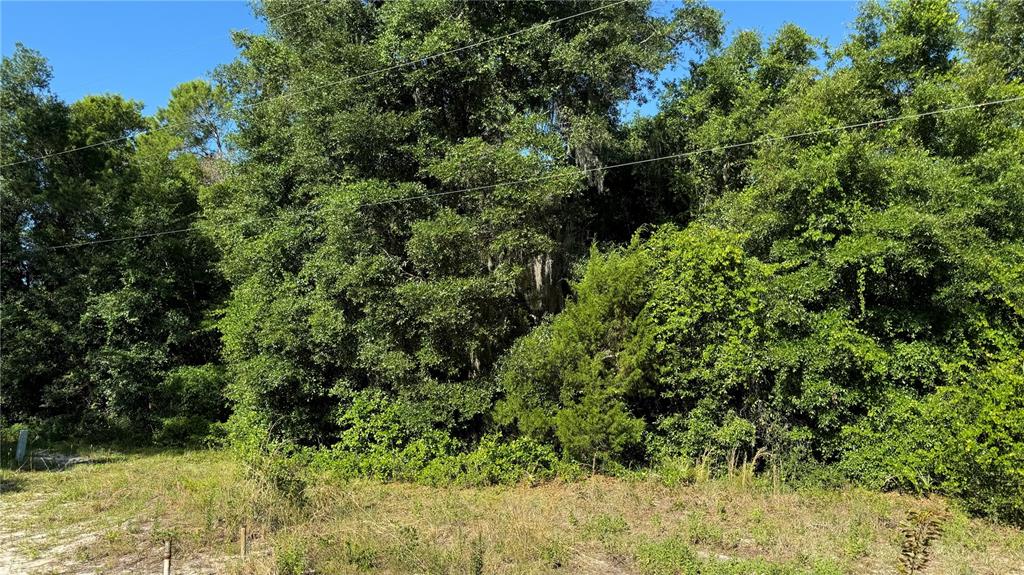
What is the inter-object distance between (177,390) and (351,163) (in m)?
8.80

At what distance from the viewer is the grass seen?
5.49 metres

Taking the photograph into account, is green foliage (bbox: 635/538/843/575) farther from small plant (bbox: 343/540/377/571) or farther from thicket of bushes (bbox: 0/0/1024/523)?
thicket of bushes (bbox: 0/0/1024/523)

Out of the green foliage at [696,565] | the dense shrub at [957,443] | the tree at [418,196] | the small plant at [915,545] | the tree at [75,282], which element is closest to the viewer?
the small plant at [915,545]

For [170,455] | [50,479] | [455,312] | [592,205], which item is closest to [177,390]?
[170,455]

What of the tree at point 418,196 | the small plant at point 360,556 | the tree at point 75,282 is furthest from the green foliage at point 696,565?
the tree at point 75,282

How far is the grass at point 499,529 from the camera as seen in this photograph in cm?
549

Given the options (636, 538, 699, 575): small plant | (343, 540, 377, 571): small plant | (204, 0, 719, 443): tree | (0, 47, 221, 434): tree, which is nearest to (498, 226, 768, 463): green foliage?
(204, 0, 719, 443): tree

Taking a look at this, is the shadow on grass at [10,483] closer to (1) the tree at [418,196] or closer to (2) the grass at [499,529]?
(2) the grass at [499,529]

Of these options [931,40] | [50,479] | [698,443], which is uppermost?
[931,40]

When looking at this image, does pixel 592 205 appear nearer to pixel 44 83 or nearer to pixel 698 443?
pixel 698 443

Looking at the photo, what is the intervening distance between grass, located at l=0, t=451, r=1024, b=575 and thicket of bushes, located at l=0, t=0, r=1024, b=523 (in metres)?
0.73

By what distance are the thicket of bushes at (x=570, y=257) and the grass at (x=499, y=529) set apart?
0.73 meters

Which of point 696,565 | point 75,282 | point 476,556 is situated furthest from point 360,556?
point 75,282

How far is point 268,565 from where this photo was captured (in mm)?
5293
